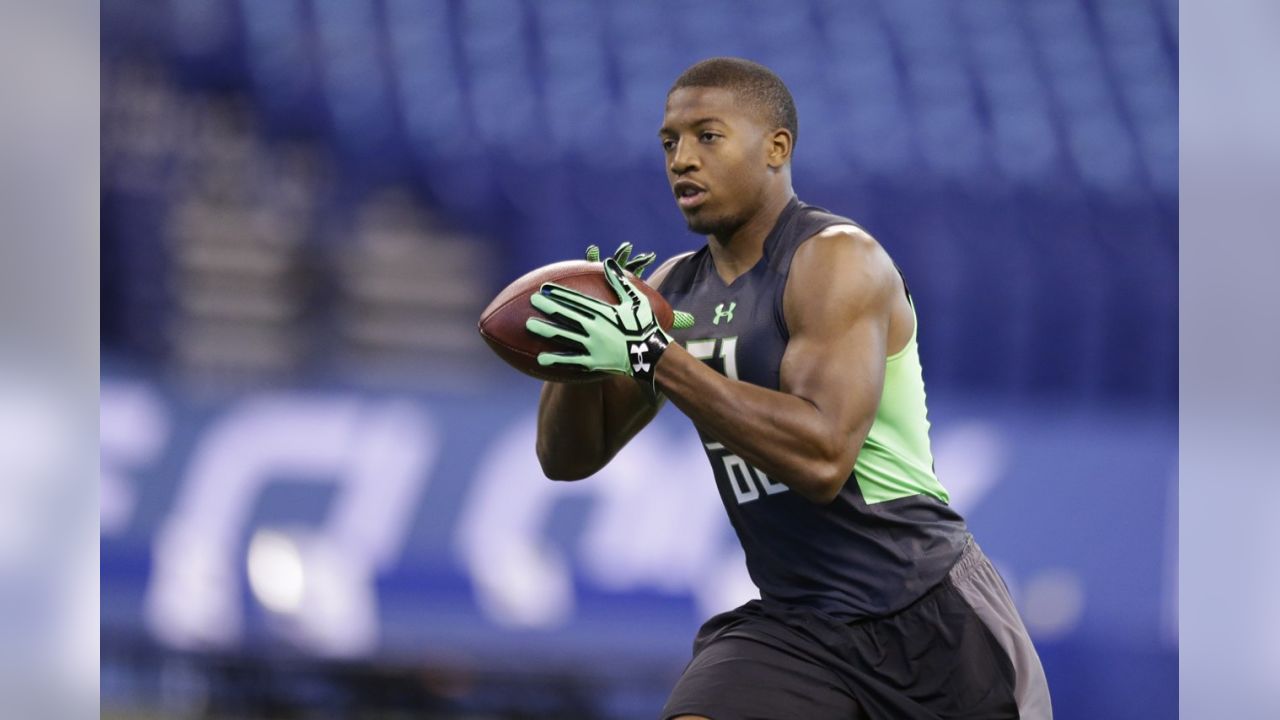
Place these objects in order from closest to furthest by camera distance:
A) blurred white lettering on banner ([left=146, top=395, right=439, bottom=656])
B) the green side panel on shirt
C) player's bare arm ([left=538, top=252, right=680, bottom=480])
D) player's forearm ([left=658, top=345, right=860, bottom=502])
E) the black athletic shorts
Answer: player's forearm ([left=658, top=345, right=860, bottom=502])
the black athletic shorts
the green side panel on shirt
player's bare arm ([left=538, top=252, right=680, bottom=480])
blurred white lettering on banner ([left=146, top=395, right=439, bottom=656])

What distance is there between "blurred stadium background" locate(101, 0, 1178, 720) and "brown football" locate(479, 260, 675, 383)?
156 centimetres

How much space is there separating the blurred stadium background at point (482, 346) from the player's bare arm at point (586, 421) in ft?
3.93

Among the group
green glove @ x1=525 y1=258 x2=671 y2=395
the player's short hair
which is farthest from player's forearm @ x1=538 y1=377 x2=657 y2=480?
the player's short hair

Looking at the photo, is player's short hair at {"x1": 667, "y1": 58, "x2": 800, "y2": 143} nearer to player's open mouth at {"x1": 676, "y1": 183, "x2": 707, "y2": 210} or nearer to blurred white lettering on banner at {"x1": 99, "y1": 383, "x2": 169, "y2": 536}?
player's open mouth at {"x1": 676, "y1": 183, "x2": 707, "y2": 210}

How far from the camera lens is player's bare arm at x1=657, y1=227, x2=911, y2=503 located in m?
2.04

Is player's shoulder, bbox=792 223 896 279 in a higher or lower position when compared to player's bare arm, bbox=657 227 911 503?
higher

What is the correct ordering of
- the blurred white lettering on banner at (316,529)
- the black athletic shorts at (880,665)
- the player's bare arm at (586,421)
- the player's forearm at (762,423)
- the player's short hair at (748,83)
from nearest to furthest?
the player's forearm at (762,423), the black athletic shorts at (880,665), the player's short hair at (748,83), the player's bare arm at (586,421), the blurred white lettering on banner at (316,529)

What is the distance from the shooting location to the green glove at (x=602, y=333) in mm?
2064

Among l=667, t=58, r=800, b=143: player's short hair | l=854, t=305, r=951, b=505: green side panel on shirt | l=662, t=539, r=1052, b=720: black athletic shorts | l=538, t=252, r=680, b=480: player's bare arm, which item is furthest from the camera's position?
l=538, t=252, r=680, b=480: player's bare arm

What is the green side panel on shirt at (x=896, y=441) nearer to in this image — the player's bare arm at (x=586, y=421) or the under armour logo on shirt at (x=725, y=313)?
the under armour logo on shirt at (x=725, y=313)

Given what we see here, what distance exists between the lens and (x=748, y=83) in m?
2.41

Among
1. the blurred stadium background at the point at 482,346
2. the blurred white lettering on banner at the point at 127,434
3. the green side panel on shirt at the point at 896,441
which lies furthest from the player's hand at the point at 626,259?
the blurred white lettering on banner at the point at 127,434

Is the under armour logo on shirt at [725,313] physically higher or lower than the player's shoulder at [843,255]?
lower
